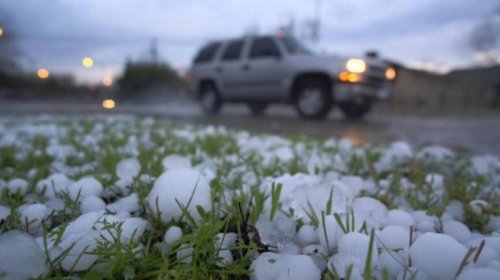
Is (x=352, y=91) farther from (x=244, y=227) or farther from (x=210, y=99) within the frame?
(x=244, y=227)

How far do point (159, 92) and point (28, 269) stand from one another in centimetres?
1967

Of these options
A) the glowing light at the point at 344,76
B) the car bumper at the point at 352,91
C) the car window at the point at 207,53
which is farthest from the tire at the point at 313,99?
the car window at the point at 207,53

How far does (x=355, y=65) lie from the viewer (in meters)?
5.89

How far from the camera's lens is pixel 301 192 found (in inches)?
37.8

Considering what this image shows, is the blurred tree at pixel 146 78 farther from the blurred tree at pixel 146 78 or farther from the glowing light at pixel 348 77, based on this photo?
the glowing light at pixel 348 77

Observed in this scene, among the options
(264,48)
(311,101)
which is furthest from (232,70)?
(311,101)

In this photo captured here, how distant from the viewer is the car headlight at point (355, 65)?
587 centimetres

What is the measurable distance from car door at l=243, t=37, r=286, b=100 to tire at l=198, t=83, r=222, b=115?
1.00m

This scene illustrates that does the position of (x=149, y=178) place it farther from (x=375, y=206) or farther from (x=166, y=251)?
(x=375, y=206)

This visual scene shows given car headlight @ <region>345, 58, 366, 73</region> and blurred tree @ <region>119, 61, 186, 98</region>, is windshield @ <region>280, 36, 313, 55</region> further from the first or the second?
blurred tree @ <region>119, 61, 186, 98</region>

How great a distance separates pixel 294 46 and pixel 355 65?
1.29m

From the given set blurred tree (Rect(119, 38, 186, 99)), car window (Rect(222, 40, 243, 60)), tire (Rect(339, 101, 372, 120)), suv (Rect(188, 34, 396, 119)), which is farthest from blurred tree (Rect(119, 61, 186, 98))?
tire (Rect(339, 101, 372, 120))

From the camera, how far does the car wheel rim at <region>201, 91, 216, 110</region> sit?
8055 millimetres

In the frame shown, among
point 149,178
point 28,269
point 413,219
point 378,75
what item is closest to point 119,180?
point 149,178
